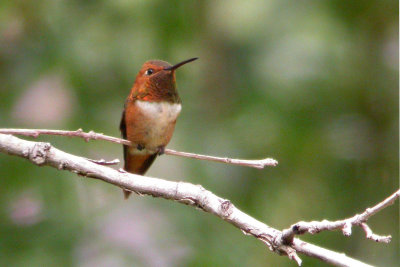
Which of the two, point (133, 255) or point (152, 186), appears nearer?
point (152, 186)

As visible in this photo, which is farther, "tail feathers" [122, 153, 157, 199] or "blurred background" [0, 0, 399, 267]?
"tail feathers" [122, 153, 157, 199]

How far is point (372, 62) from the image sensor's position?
4277 mm

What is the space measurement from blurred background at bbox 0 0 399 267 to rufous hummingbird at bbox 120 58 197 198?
26 cm

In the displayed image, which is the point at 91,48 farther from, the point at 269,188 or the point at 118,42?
the point at 269,188

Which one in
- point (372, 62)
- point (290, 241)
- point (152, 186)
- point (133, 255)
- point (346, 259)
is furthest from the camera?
point (372, 62)

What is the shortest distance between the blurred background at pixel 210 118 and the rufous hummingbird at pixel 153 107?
10.2 inches

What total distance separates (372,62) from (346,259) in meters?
3.04

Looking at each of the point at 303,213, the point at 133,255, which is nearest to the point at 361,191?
the point at 303,213

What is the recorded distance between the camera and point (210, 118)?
4.25 metres

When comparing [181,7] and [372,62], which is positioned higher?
[181,7]

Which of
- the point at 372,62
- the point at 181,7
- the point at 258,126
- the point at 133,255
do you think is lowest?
the point at 133,255

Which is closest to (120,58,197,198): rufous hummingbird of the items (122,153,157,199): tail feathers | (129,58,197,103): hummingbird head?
(129,58,197,103): hummingbird head

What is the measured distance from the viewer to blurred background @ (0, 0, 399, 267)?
3615mm

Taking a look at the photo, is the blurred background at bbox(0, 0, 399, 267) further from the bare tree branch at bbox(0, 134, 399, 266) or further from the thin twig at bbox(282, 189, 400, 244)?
the thin twig at bbox(282, 189, 400, 244)
